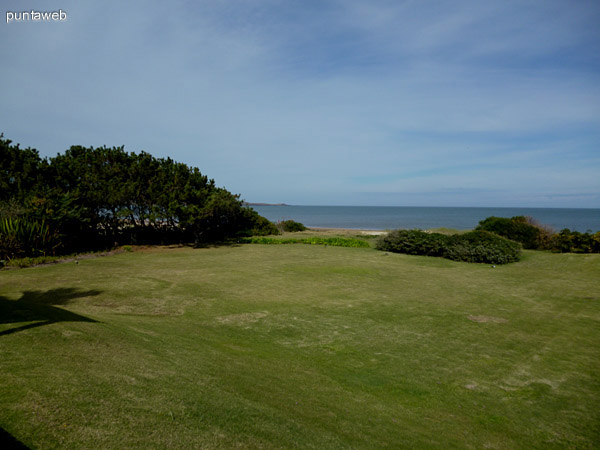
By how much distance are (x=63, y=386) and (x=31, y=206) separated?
16824mm

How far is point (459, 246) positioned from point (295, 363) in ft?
50.8

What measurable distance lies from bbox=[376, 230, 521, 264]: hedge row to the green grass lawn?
509 centimetres

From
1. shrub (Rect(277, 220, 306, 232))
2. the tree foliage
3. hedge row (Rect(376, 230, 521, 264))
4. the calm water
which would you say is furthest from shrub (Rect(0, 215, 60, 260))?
the calm water

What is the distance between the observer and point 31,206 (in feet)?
54.3

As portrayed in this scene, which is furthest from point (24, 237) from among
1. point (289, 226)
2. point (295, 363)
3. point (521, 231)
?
point (521, 231)

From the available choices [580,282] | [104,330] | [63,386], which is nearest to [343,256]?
[580,282]

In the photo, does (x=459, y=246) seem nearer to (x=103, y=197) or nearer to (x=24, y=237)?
(x=103, y=197)

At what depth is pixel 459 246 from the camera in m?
18.9

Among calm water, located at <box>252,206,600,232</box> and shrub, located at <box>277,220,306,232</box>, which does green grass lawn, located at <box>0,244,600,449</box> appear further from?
calm water, located at <box>252,206,600,232</box>

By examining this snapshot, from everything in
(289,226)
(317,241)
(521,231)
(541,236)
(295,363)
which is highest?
(289,226)

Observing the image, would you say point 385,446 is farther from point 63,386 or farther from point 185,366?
point 63,386

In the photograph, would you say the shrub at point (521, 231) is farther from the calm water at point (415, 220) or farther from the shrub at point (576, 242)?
the calm water at point (415, 220)

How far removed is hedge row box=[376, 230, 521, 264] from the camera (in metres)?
17.9

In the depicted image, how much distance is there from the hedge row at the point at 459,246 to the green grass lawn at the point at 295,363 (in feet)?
16.7
